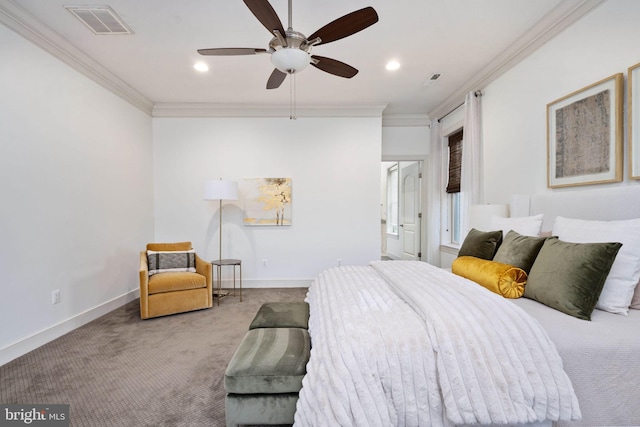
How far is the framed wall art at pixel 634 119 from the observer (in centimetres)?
182

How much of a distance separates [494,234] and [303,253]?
108 inches

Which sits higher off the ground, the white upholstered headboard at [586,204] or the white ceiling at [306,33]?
the white ceiling at [306,33]

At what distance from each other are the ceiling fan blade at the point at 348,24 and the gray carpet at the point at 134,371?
247cm

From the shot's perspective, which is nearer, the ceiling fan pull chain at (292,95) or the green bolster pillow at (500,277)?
the green bolster pillow at (500,277)

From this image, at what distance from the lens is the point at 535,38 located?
2.56 meters

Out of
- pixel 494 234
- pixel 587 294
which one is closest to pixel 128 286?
pixel 494 234

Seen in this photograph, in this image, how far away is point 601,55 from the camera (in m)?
2.06

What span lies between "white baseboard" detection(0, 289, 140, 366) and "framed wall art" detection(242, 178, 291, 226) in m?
1.96

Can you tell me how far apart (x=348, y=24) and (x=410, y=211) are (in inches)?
175

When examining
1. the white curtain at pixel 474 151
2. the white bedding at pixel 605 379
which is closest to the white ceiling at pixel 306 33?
the white curtain at pixel 474 151

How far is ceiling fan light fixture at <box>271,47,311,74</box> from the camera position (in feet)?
6.06

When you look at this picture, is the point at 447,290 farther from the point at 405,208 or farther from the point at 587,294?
the point at 405,208

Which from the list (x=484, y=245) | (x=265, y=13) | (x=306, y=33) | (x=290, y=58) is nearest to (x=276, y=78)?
(x=306, y=33)

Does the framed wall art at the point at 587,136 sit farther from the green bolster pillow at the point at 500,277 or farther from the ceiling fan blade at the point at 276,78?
the ceiling fan blade at the point at 276,78
